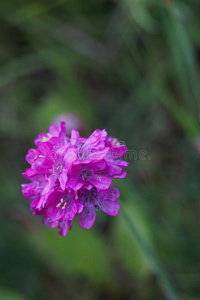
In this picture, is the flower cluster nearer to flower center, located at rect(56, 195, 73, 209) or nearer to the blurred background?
flower center, located at rect(56, 195, 73, 209)

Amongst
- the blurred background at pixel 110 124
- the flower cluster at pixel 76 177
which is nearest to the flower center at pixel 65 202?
the flower cluster at pixel 76 177

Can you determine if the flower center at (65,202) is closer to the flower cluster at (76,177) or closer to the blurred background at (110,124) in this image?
the flower cluster at (76,177)

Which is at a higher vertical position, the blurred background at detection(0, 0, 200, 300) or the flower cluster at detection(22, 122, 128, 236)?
the blurred background at detection(0, 0, 200, 300)

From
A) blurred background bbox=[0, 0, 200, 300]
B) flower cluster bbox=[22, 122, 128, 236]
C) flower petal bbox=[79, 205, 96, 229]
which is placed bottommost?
flower petal bbox=[79, 205, 96, 229]

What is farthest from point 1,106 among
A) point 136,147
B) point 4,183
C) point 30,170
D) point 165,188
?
point 30,170

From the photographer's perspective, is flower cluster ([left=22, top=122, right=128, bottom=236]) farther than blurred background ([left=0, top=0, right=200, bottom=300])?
No

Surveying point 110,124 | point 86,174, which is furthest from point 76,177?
point 110,124

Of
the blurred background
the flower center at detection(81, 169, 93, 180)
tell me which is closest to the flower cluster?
the flower center at detection(81, 169, 93, 180)
